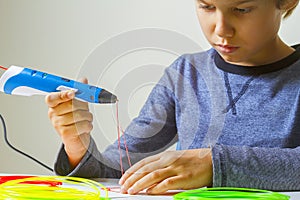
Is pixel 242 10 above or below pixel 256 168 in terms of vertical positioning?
above

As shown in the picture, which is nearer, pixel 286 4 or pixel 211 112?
pixel 286 4

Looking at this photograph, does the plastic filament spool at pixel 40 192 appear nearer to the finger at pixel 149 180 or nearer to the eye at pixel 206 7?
the finger at pixel 149 180

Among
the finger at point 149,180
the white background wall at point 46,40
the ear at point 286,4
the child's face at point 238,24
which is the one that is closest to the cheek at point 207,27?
the child's face at point 238,24

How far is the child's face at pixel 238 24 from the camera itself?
77cm

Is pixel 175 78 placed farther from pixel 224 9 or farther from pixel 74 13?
pixel 74 13

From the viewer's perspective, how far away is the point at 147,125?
899 millimetres

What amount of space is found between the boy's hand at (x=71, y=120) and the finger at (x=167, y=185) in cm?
12

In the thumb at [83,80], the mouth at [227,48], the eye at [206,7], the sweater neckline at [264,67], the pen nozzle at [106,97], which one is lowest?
the pen nozzle at [106,97]

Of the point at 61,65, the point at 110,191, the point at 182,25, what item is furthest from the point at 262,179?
the point at 61,65

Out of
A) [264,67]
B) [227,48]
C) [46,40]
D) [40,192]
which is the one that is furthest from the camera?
[46,40]

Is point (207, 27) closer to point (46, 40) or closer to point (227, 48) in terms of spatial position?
point (227, 48)

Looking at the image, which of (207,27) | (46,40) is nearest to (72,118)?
(207,27)

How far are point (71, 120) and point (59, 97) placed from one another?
59 mm

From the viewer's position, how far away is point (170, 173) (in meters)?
0.72
